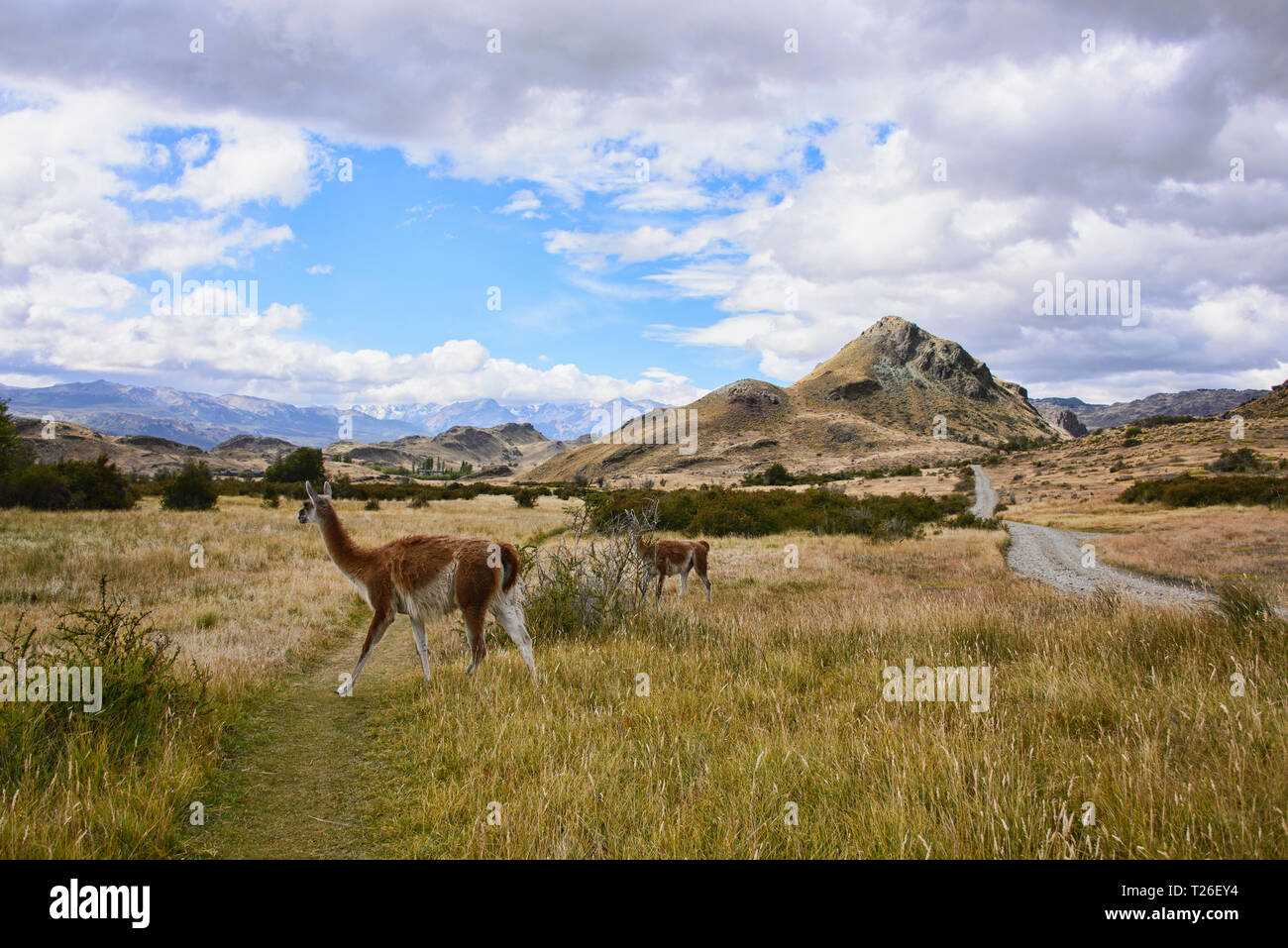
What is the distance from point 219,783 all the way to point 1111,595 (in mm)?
11286

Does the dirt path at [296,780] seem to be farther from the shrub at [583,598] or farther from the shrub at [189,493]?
the shrub at [189,493]

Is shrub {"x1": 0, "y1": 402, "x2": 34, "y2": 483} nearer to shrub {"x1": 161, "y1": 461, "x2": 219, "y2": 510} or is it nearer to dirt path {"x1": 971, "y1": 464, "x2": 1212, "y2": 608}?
shrub {"x1": 161, "y1": 461, "x2": 219, "y2": 510}

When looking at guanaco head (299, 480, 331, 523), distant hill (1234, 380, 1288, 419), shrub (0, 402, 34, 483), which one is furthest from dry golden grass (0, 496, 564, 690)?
distant hill (1234, 380, 1288, 419)

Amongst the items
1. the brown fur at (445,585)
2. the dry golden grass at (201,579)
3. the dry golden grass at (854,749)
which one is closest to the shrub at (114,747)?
the dry golden grass at (201,579)

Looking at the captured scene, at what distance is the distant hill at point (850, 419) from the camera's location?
10962cm

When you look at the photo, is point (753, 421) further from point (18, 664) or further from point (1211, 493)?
point (18, 664)

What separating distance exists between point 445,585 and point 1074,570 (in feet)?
64.1

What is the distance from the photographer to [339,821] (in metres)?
4.43

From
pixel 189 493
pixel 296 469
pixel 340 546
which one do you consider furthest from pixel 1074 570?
pixel 296 469

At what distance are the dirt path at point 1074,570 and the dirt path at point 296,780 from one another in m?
10.3

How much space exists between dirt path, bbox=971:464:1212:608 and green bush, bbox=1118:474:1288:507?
10.0 m

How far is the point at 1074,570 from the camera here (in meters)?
18.6

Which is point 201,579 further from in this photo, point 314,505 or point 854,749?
point 854,749
